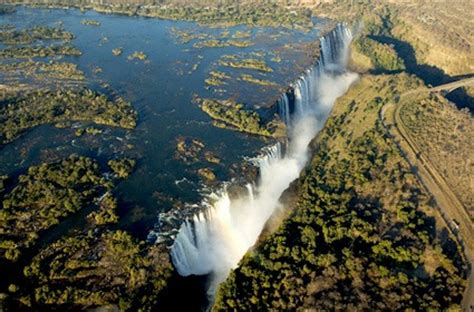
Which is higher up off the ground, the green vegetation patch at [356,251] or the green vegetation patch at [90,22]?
the green vegetation patch at [90,22]

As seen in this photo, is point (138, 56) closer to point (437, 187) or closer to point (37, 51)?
point (37, 51)

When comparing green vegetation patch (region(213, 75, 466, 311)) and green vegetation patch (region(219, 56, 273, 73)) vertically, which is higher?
green vegetation patch (region(219, 56, 273, 73))

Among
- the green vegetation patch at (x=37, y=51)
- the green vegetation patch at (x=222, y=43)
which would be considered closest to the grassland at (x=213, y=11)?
the green vegetation patch at (x=222, y=43)

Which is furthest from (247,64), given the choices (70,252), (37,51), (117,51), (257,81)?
(70,252)

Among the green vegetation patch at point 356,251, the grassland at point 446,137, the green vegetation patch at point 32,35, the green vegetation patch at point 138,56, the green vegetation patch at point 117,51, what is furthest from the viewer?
the green vegetation patch at point 32,35

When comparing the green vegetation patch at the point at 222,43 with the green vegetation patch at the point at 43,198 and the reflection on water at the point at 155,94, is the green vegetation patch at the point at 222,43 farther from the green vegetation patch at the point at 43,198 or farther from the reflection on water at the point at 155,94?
the green vegetation patch at the point at 43,198

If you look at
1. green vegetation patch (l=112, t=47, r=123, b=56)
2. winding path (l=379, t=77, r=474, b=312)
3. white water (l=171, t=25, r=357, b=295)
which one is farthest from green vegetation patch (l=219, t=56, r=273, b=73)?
winding path (l=379, t=77, r=474, b=312)

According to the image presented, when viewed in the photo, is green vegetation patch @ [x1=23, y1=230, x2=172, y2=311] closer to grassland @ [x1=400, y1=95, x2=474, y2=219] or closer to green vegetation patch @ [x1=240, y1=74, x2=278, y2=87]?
grassland @ [x1=400, y1=95, x2=474, y2=219]
